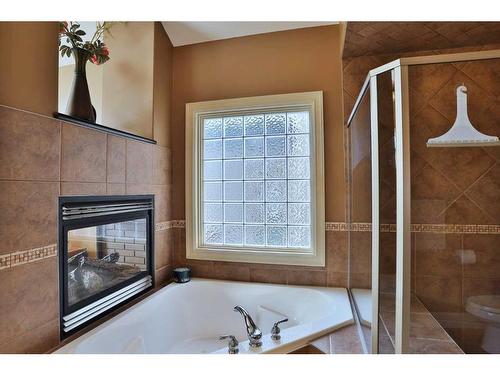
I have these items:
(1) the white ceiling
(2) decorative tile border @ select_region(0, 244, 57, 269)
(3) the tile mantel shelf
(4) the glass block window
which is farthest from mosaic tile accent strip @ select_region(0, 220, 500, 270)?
(1) the white ceiling

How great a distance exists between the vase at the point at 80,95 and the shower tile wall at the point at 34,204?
0.19 metres

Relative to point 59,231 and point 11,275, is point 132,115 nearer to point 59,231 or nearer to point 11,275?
point 59,231

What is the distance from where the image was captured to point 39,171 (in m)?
1.19

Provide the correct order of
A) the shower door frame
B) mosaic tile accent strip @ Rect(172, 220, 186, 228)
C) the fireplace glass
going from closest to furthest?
the shower door frame → the fireplace glass → mosaic tile accent strip @ Rect(172, 220, 186, 228)

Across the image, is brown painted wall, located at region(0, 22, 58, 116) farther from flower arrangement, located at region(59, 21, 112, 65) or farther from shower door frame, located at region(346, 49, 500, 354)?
shower door frame, located at region(346, 49, 500, 354)

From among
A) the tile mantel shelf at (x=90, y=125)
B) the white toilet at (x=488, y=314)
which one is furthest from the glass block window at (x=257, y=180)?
the white toilet at (x=488, y=314)

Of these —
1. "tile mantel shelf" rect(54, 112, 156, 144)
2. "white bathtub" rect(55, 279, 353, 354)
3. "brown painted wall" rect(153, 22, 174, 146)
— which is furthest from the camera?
"brown painted wall" rect(153, 22, 174, 146)

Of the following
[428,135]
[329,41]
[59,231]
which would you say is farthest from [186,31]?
[428,135]

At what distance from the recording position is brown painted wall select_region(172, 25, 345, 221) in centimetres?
196

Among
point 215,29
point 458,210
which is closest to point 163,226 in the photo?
point 215,29

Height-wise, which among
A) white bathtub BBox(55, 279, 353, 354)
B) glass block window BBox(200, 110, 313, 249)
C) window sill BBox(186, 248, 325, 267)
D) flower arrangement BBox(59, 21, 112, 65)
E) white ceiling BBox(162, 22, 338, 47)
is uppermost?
white ceiling BBox(162, 22, 338, 47)

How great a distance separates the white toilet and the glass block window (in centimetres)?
106

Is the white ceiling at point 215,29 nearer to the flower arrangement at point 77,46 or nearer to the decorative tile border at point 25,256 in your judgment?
the flower arrangement at point 77,46
